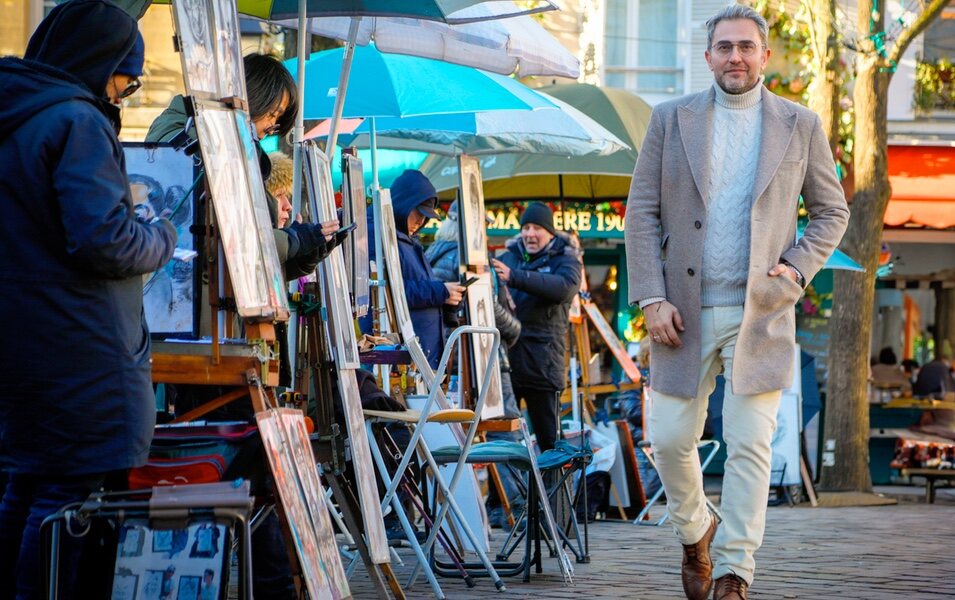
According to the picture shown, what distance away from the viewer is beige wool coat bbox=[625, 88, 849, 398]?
550 cm

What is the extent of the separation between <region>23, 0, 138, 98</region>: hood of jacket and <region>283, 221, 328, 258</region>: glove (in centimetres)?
100

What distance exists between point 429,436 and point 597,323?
4.33 metres

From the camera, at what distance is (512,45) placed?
327 inches

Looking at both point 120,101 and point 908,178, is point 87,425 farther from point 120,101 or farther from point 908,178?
point 908,178

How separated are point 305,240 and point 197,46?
802 mm

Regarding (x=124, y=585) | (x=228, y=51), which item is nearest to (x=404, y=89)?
(x=228, y=51)

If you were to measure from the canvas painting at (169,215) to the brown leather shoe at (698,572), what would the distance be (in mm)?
2144

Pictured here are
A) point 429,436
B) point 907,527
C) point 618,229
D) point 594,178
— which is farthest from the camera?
point 618,229

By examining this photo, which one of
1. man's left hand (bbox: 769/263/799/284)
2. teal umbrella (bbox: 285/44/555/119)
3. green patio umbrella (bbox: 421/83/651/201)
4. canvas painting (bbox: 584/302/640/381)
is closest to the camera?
man's left hand (bbox: 769/263/799/284)

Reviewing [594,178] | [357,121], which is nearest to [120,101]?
[357,121]

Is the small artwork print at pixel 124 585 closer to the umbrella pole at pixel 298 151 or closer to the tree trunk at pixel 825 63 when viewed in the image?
the umbrella pole at pixel 298 151

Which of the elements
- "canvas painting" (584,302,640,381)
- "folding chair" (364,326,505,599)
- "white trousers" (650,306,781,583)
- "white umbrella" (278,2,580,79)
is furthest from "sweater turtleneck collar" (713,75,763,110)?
"canvas painting" (584,302,640,381)

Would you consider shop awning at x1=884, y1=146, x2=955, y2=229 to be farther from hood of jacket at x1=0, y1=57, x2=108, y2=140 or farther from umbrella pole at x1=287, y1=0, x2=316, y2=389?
hood of jacket at x1=0, y1=57, x2=108, y2=140

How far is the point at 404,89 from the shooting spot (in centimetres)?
805
